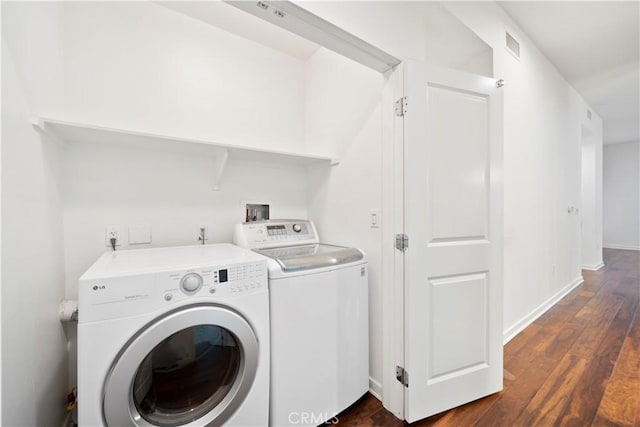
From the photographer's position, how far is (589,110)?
4.20 metres

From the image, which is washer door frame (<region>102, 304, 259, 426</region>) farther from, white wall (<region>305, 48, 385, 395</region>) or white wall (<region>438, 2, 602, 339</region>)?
white wall (<region>438, 2, 602, 339</region>)

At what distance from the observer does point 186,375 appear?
110 centimetres

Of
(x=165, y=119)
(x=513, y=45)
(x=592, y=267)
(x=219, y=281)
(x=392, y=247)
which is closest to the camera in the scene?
(x=219, y=281)

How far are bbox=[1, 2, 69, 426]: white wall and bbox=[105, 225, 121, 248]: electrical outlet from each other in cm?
19

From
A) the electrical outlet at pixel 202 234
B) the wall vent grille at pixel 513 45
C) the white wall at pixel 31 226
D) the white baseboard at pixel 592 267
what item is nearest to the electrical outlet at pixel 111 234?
the white wall at pixel 31 226

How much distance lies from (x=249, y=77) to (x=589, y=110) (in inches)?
208

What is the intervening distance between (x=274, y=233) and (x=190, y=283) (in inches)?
34.2

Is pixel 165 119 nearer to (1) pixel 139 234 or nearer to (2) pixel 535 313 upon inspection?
(1) pixel 139 234

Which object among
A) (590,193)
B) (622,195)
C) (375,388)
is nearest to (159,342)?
(375,388)

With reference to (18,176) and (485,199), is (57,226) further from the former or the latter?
(485,199)

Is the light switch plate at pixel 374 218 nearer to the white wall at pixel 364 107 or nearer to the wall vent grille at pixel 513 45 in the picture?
the white wall at pixel 364 107

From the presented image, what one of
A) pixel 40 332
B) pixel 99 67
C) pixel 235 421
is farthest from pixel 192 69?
pixel 235 421

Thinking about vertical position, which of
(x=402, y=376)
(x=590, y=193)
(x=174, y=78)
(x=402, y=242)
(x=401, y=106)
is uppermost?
(x=174, y=78)

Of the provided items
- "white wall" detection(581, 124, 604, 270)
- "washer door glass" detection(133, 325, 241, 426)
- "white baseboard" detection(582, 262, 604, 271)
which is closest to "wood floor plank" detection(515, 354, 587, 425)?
"washer door glass" detection(133, 325, 241, 426)
